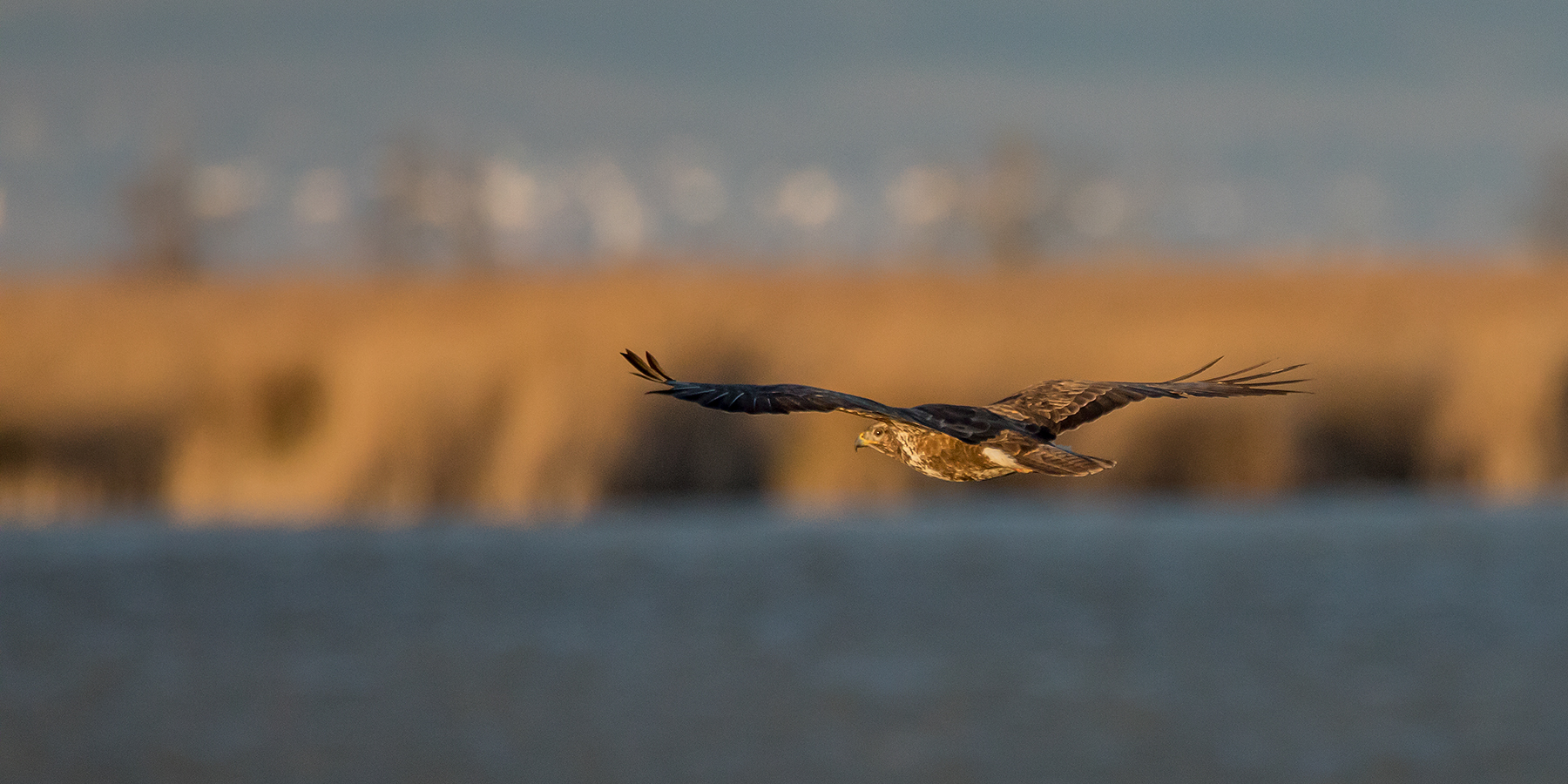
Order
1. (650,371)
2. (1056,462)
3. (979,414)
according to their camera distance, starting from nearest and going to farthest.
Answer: (650,371) → (1056,462) → (979,414)

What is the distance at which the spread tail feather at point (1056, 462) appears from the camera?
477 cm

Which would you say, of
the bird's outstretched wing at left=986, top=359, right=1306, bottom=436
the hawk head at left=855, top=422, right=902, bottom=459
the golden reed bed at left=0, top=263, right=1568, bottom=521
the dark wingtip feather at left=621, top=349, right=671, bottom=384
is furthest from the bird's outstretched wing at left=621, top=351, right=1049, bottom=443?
the golden reed bed at left=0, top=263, right=1568, bottom=521

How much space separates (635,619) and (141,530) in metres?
9.00

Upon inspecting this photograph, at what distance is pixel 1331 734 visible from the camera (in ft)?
63.5

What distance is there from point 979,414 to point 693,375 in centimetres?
1500

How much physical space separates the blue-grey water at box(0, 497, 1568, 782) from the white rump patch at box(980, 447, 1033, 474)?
13.5 m

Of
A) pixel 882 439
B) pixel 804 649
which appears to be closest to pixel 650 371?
pixel 882 439

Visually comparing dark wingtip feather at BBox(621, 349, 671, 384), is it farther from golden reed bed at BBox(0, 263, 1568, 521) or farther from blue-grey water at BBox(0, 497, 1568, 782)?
golden reed bed at BBox(0, 263, 1568, 521)

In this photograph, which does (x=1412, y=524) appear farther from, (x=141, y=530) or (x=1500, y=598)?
(x=141, y=530)

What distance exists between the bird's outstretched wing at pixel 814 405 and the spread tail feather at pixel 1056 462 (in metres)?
0.08

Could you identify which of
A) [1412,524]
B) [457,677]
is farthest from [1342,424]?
[457,677]

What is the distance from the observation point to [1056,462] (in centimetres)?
489

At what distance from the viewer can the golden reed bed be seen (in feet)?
70.1

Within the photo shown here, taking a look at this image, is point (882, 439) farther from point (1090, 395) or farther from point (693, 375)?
point (693, 375)
